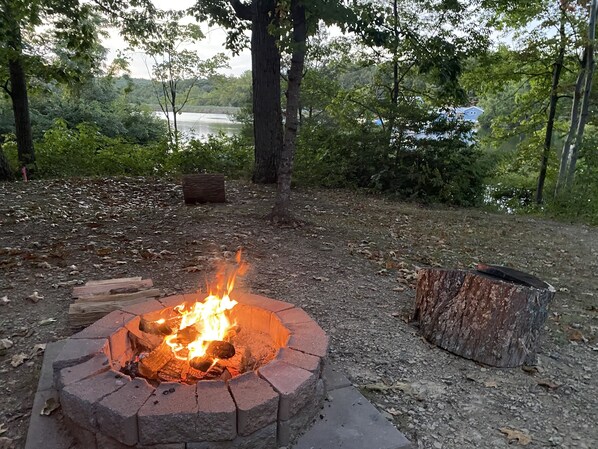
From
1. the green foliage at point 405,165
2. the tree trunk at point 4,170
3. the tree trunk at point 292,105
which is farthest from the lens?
the green foliage at point 405,165

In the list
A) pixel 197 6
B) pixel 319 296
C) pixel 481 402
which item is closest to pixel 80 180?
pixel 197 6

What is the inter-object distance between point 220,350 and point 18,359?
136 cm

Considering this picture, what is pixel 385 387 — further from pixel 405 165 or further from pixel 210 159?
pixel 210 159

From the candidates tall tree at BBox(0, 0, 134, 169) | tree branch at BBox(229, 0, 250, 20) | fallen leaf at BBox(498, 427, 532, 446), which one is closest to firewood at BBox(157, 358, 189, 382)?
fallen leaf at BBox(498, 427, 532, 446)

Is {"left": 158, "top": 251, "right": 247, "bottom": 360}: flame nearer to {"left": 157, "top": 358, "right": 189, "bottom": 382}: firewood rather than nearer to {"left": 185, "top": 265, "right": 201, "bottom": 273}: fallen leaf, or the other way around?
{"left": 157, "top": 358, "right": 189, "bottom": 382}: firewood

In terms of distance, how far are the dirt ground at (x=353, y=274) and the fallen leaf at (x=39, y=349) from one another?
17 millimetres

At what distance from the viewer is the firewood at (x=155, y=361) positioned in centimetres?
207

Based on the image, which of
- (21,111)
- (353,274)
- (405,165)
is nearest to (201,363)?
(353,274)

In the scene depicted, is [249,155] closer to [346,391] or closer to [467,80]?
[467,80]

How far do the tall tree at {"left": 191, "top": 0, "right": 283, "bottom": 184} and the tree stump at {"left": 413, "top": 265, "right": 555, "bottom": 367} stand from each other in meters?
5.84

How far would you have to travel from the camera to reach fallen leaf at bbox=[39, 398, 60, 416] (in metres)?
1.97

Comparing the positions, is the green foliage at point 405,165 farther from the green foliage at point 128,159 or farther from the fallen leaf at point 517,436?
the fallen leaf at point 517,436

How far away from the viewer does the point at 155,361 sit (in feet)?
7.03

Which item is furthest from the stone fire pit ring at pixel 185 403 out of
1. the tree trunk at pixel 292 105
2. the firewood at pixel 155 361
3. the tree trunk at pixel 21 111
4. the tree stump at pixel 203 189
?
the tree trunk at pixel 21 111
